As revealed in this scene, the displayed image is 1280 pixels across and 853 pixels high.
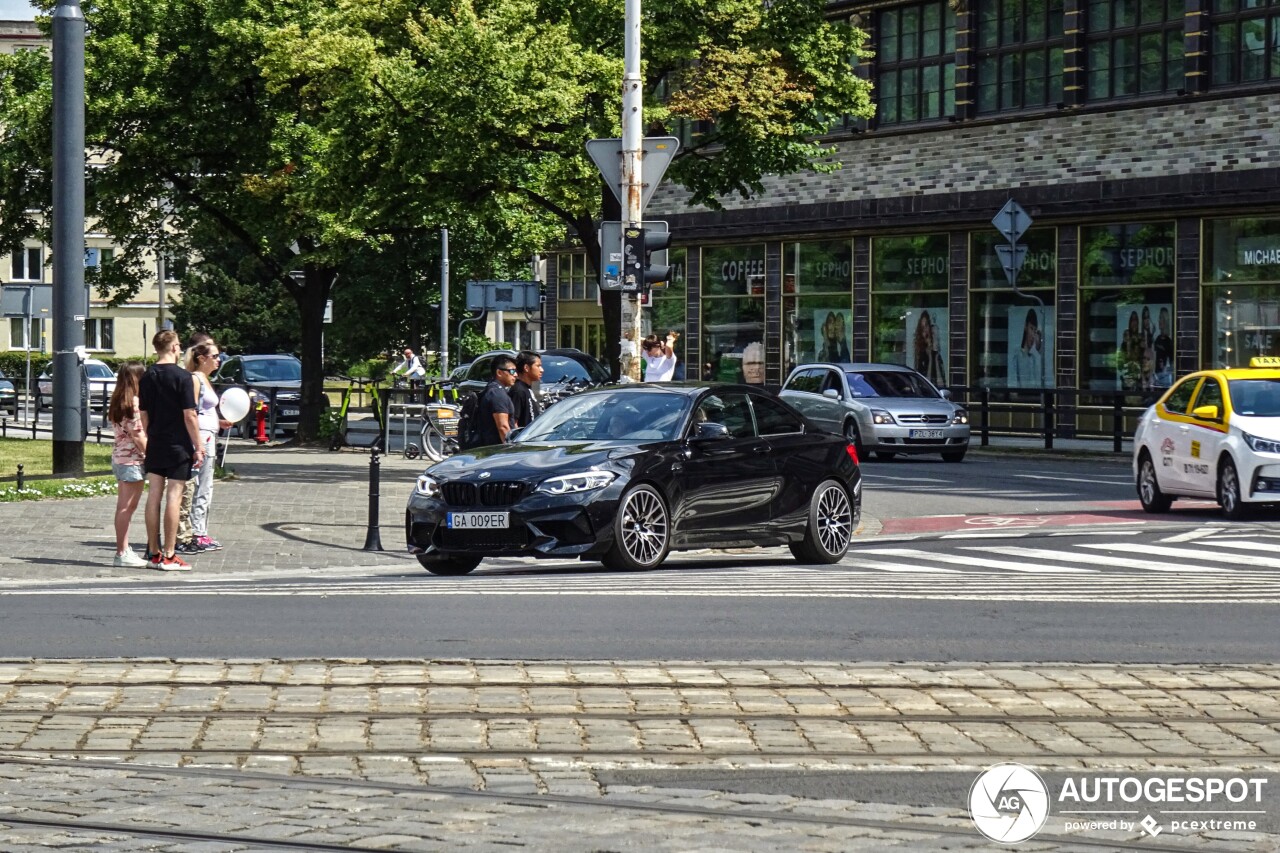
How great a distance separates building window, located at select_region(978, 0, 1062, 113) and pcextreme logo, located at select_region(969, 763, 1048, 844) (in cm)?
3400

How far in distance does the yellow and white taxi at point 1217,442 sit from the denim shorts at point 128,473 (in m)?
10.3

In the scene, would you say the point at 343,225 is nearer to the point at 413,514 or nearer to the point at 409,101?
the point at 409,101

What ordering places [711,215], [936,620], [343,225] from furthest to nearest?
1. [711,215]
2. [343,225]
3. [936,620]

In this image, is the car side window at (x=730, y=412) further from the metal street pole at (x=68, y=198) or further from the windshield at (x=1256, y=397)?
the metal street pole at (x=68, y=198)

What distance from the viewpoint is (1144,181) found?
37.9 metres

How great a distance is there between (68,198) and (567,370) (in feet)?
45.6

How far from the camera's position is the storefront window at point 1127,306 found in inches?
1471

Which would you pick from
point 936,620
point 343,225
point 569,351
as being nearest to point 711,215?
point 569,351

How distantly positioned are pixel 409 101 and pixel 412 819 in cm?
2134

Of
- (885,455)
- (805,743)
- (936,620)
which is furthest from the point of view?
(885,455)

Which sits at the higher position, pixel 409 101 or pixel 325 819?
pixel 409 101

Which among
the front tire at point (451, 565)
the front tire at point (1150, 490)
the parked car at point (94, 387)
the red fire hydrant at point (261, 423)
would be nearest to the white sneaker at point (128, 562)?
the front tire at point (451, 565)

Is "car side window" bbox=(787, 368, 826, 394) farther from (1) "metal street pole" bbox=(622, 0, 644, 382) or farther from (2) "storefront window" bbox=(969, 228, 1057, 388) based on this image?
(1) "metal street pole" bbox=(622, 0, 644, 382)

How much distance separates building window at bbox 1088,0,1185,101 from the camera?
1480 inches
